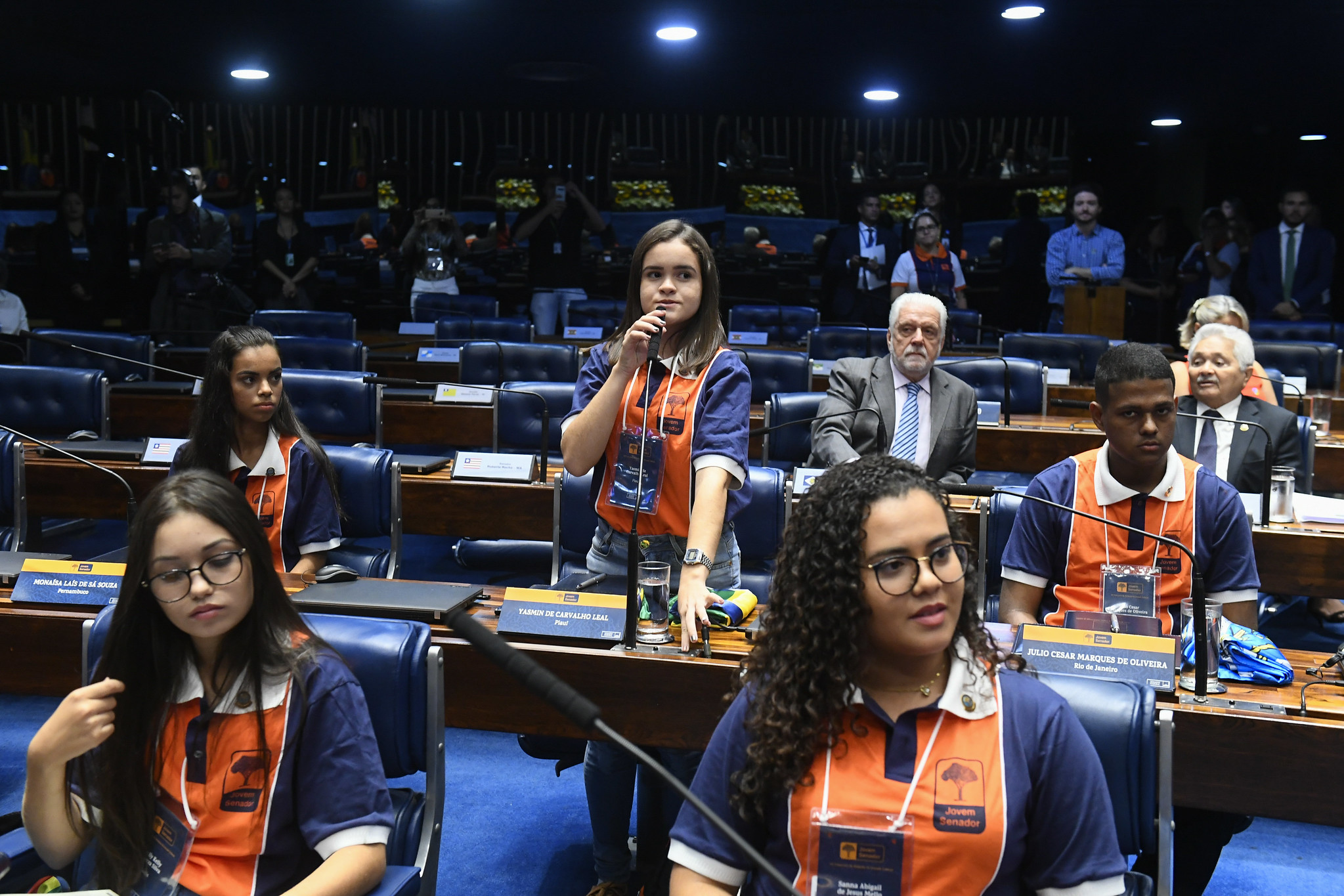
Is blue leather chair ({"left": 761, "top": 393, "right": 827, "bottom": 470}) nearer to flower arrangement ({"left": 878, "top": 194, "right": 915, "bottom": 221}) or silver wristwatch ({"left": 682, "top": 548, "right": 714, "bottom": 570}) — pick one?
silver wristwatch ({"left": 682, "top": 548, "right": 714, "bottom": 570})

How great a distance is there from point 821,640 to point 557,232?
876cm

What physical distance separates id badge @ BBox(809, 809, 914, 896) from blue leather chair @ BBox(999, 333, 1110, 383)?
16.5ft

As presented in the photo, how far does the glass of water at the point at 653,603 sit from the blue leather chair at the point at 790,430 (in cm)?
183

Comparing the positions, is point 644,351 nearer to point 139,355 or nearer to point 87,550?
point 87,550

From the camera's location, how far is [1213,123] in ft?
32.4

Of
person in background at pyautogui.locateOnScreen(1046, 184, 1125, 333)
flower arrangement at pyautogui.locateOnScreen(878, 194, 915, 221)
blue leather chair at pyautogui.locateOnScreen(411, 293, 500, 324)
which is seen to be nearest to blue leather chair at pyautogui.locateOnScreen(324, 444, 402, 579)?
blue leather chair at pyautogui.locateOnScreen(411, 293, 500, 324)

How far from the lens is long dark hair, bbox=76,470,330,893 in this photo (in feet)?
4.65

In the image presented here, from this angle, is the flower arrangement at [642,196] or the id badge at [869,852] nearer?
the id badge at [869,852]

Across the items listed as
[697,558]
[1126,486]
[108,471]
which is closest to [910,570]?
[697,558]

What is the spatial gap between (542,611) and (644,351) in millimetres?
545

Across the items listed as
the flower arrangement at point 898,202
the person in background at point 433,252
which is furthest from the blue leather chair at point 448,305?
the flower arrangement at point 898,202

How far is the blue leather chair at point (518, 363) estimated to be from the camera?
4.97m

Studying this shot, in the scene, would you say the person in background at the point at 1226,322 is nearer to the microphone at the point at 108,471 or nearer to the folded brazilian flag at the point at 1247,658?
the folded brazilian flag at the point at 1247,658

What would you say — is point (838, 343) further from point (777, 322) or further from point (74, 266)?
point (74, 266)
